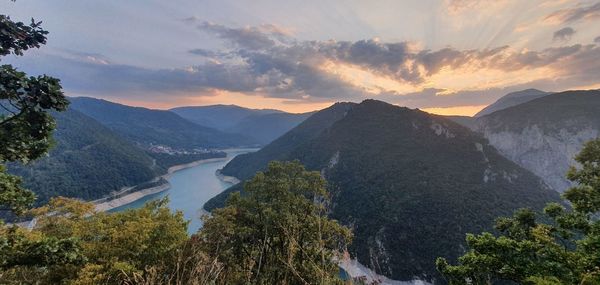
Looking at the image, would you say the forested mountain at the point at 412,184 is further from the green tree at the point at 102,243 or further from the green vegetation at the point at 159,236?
the green tree at the point at 102,243

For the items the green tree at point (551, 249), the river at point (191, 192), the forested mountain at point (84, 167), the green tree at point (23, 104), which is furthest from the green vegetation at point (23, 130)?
the forested mountain at point (84, 167)

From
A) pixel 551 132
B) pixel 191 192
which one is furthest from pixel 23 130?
pixel 551 132

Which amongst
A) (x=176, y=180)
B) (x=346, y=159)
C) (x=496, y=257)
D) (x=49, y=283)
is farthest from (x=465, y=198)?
(x=176, y=180)

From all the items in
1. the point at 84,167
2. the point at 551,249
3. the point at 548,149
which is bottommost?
the point at 84,167

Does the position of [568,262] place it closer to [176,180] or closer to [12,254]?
[12,254]

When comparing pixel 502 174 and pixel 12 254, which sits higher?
pixel 12 254

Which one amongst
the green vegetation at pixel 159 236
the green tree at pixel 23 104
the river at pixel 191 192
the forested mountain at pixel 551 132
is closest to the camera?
the green tree at pixel 23 104

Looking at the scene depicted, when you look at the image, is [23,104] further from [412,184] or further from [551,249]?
[412,184]
